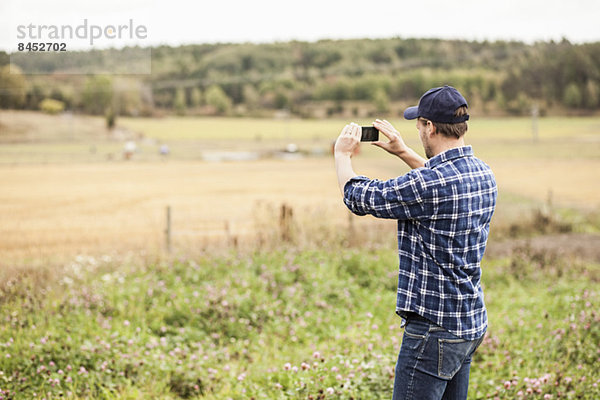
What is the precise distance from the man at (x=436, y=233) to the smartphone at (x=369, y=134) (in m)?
0.11

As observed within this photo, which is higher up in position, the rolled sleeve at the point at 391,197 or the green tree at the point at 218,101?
the green tree at the point at 218,101

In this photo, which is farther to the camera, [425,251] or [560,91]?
[560,91]

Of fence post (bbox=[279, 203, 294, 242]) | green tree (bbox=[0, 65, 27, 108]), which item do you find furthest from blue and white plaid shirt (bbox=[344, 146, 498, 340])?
green tree (bbox=[0, 65, 27, 108])

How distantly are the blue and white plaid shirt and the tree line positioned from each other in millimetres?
42698

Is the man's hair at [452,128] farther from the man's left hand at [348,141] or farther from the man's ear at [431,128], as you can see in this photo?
the man's left hand at [348,141]

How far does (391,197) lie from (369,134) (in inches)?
14.6

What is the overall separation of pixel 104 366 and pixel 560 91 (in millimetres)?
64629

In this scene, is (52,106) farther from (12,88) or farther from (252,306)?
(252,306)

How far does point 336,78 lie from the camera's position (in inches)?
2891

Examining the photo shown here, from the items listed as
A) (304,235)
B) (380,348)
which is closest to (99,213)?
(304,235)

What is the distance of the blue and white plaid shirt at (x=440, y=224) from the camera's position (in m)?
2.08

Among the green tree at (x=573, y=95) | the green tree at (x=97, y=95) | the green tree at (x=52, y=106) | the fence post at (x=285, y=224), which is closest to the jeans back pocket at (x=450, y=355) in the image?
the fence post at (x=285, y=224)

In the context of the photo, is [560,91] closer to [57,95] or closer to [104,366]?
[57,95]

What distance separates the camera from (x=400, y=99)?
64.7m
